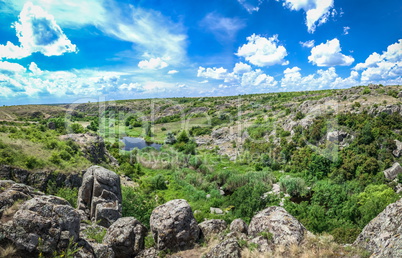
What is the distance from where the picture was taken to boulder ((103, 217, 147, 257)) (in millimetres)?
11375

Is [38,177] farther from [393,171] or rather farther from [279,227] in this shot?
[393,171]

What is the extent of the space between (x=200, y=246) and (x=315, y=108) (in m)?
46.2

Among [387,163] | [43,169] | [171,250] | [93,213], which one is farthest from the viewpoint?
[387,163]

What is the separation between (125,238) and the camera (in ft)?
37.9

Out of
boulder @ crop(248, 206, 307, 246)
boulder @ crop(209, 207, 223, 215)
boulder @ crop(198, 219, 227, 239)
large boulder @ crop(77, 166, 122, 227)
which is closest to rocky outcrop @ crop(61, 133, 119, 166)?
large boulder @ crop(77, 166, 122, 227)

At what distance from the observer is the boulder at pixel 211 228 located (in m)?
12.7

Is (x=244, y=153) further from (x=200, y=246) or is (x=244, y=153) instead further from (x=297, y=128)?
(x=200, y=246)

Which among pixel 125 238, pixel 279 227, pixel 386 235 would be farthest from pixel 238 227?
pixel 386 235

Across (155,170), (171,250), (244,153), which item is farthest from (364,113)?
(171,250)

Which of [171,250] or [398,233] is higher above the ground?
[398,233]

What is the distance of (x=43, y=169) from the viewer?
21734 mm

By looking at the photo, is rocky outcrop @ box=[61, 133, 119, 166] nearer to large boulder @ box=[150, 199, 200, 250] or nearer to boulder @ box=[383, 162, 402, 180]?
large boulder @ box=[150, 199, 200, 250]

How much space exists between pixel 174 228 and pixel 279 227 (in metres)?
5.28

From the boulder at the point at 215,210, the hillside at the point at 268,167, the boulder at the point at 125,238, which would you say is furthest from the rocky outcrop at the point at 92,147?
the boulder at the point at 125,238
